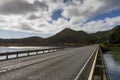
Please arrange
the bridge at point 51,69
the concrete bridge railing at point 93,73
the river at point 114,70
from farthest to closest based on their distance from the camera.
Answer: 1. the river at point 114,70
2. the bridge at point 51,69
3. the concrete bridge railing at point 93,73

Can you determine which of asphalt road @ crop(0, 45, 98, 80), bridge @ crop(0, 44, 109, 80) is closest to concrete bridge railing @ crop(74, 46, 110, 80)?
bridge @ crop(0, 44, 109, 80)

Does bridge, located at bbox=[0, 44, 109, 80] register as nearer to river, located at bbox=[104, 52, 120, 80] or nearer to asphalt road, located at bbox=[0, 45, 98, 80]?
asphalt road, located at bbox=[0, 45, 98, 80]

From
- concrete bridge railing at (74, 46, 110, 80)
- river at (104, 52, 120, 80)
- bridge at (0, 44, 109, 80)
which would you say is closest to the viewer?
concrete bridge railing at (74, 46, 110, 80)

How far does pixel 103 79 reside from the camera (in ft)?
43.4

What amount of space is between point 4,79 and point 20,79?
0.79 metres

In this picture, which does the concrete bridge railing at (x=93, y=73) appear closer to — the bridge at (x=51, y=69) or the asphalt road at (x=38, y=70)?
the bridge at (x=51, y=69)

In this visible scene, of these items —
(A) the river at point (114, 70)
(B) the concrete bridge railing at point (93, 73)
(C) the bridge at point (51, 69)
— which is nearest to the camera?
(B) the concrete bridge railing at point (93, 73)

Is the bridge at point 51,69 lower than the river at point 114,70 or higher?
higher

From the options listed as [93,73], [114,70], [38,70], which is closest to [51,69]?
[38,70]

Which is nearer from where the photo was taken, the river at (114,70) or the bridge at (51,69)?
the bridge at (51,69)

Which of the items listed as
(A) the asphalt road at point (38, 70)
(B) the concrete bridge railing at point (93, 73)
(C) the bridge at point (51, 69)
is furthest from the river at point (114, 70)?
(B) the concrete bridge railing at point (93, 73)

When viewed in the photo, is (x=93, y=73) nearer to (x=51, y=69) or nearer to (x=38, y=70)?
(x=38, y=70)

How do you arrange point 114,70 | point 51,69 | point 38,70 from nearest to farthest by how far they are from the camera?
point 38,70, point 51,69, point 114,70

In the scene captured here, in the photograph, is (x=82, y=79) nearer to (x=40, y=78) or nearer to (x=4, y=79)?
(x=40, y=78)
